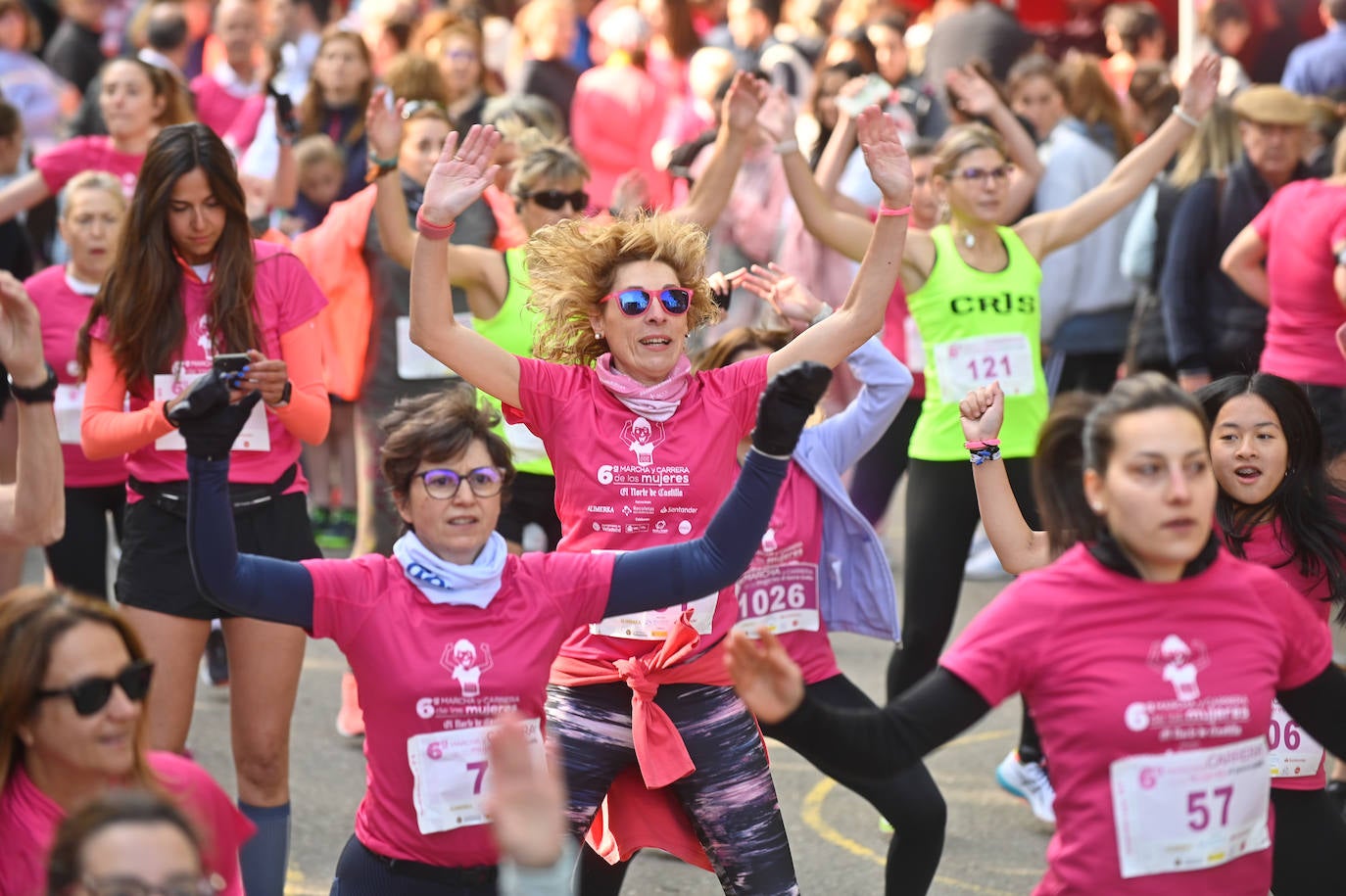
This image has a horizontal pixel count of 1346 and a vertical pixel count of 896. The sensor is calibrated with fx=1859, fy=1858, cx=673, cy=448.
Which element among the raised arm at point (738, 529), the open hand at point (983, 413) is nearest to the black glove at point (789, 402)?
the raised arm at point (738, 529)

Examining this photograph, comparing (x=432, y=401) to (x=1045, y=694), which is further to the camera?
(x=432, y=401)

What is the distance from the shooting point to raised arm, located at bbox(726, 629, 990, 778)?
3061 millimetres

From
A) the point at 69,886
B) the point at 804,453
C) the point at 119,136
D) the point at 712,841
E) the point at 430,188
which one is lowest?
the point at 712,841

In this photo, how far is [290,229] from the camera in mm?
9023

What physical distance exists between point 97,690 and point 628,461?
1410mm

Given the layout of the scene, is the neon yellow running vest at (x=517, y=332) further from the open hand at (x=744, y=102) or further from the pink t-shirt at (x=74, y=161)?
the pink t-shirt at (x=74, y=161)

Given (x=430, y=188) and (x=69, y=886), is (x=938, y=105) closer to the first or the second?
(x=430, y=188)

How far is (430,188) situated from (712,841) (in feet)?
5.37

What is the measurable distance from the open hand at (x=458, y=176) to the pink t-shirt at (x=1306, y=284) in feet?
11.9

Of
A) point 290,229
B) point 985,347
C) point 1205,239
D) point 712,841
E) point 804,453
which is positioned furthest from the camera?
point 290,229

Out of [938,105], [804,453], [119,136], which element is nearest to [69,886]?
[804,453]

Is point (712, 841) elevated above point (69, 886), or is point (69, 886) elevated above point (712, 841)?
point (69, 886)

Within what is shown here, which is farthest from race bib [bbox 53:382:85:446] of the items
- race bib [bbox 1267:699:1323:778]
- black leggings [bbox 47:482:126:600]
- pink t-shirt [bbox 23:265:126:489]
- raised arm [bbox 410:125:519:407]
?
race bib [bbox 1267:699:1323:778]

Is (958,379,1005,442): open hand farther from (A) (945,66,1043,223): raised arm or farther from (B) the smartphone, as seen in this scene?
(B) the smartphone
